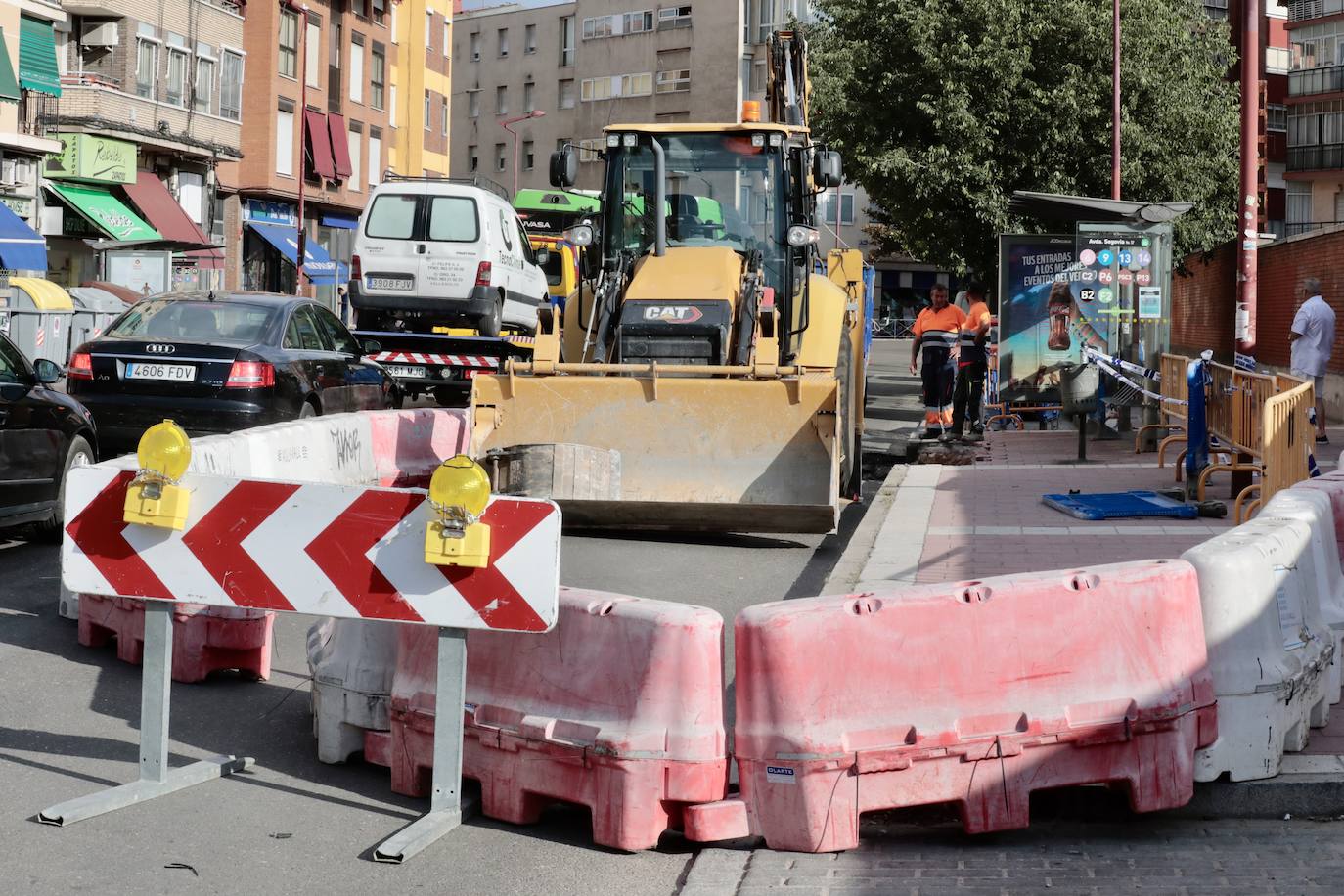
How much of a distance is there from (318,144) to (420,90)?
11.8m

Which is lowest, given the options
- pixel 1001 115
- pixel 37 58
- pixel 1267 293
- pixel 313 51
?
pixel 1267 293

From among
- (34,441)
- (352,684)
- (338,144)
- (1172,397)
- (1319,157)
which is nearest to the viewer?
(352,684)

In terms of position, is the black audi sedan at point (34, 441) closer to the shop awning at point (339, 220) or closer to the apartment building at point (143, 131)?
the apartment building at point (143, 131)

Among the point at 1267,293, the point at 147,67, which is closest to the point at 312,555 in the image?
the point at 1267,293

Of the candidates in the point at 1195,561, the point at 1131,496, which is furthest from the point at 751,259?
the point at 1195,561

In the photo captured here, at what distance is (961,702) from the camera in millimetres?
5348

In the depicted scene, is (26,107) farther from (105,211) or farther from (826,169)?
(826,169)

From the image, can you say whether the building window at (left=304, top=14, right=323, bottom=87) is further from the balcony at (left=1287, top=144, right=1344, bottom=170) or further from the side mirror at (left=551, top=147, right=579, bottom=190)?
the side mirror at (left=551, top=147, right=579, bottom=190)

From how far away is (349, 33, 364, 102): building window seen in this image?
60.8 meters

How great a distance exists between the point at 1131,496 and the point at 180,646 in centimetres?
839

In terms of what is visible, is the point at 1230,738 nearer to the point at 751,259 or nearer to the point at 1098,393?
the point at 751,259

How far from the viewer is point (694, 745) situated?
5242 millimetres

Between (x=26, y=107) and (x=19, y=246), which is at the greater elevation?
(x=26, y=107)

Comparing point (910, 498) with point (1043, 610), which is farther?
point (910, 498)
